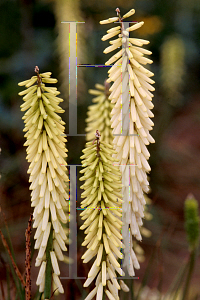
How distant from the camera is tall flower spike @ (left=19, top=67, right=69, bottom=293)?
54 cm

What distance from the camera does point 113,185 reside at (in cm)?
53

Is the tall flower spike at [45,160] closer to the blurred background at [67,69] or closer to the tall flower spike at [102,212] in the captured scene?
the tall flower spike at [102,212]

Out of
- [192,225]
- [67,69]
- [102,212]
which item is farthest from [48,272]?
[67,69]

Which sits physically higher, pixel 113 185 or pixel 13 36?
pixel 13 36

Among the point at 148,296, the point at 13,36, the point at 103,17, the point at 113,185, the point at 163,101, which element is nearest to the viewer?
the point at 113,185

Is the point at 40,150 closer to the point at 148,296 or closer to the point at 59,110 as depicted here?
the point at 59,110

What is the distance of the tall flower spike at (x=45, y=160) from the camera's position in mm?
537

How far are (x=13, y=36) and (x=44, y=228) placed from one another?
1192 millimetres

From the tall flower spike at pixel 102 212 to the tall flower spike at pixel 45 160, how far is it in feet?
0.17

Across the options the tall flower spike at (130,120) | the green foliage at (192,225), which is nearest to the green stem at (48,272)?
the tall flower spike at (130,120)

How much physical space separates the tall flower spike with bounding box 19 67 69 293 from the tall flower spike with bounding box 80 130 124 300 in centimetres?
5

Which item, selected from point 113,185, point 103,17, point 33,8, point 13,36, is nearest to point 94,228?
point 113,185

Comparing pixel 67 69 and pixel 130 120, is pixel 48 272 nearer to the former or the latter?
pixel 130 120

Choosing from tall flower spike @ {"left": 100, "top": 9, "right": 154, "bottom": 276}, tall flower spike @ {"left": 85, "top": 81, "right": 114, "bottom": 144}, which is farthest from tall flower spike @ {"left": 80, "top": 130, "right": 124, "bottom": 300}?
tall flower spike @ {"left": 85, "top": 81, "right": 114, "bottom": 144}
